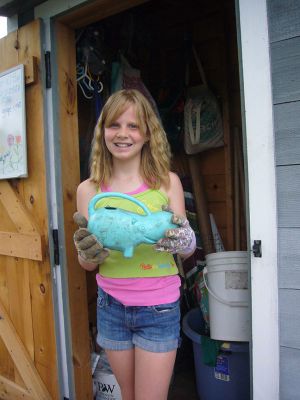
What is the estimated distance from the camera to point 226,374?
6.08ft

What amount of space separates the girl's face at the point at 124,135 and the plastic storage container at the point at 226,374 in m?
1.18

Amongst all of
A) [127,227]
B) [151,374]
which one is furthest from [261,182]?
[151,374]

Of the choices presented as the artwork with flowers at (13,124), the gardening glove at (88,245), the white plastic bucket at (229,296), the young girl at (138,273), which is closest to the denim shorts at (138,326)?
the young girl at (138,273)

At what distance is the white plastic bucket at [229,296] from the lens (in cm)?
152

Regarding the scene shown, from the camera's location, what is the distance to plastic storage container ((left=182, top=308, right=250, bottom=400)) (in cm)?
179

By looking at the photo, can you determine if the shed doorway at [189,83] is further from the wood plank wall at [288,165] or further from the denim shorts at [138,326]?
the wood plank wall at [288,165]

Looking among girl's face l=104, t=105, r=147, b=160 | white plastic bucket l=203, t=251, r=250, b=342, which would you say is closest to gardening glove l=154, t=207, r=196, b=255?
girl's face l=104, t=105, r=147, b=160

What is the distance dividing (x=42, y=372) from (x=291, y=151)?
5.64 ft

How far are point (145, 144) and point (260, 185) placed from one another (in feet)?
1.53

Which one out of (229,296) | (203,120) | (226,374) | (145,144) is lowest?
(226,374)

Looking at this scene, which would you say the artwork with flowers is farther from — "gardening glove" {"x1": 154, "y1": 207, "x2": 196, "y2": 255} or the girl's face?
"gardening glove" {"x1": 154, "y1": 207, "x2": 196, "y2": 255}

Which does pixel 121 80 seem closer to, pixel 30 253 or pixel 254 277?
pixel 30 253

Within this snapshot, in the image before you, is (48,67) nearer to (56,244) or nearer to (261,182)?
(56,244)

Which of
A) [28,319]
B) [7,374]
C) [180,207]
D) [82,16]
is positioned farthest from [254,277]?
[7,374]
